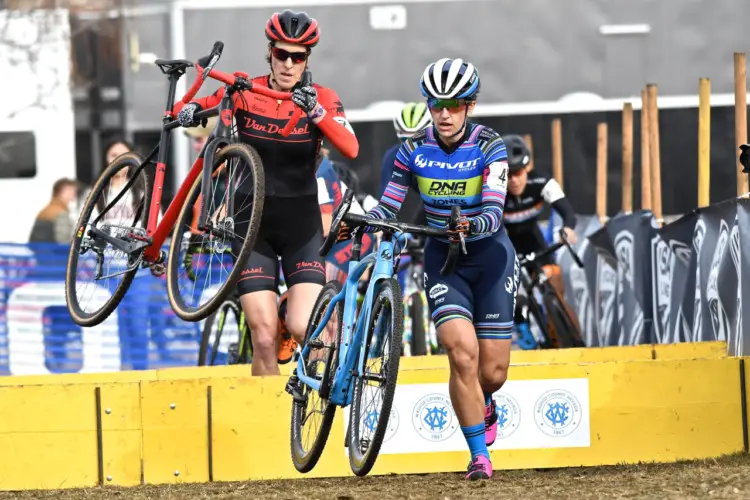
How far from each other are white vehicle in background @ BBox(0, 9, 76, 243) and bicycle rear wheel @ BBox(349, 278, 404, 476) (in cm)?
880

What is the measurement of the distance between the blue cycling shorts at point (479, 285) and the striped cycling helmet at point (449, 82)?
0.81 metres

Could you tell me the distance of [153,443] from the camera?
33.2ft

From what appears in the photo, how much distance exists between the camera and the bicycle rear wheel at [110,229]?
9.30 m

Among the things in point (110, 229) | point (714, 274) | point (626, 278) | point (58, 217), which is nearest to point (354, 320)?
point (110, 229)

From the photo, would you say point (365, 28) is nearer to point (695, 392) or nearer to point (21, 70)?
point (21, 70)

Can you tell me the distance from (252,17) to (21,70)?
2390mm

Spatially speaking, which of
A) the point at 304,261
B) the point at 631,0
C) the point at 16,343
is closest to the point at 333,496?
the point at 304,261

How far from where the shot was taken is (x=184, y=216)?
30.2 feet

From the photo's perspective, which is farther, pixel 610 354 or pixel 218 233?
pixel 610 354

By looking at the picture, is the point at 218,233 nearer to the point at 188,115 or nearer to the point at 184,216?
the point at 184,216

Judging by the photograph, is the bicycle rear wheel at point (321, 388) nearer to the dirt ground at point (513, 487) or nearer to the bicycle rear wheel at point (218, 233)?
the dirt ground at point (513, 487)

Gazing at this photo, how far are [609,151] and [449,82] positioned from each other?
348 inches

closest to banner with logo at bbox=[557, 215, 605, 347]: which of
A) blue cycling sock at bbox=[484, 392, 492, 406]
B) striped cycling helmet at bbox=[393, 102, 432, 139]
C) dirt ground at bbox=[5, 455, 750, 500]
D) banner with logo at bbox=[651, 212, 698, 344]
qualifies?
banner with logo at bbox=[651, 212, 698, 344]

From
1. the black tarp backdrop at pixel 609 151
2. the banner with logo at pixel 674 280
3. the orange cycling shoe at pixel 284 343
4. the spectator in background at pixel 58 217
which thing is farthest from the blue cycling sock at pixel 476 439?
the spectator in background at pixel 58 217
